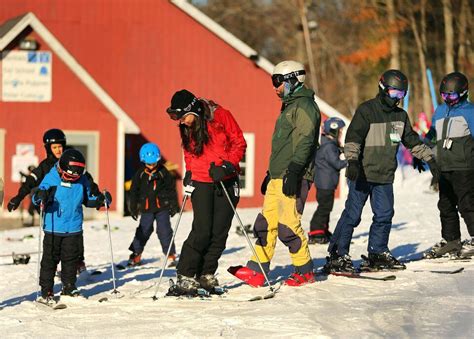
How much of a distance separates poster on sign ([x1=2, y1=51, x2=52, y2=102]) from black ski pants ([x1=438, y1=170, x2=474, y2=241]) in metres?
13.9

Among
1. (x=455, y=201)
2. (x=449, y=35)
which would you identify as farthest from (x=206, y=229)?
(x=449, y=35)

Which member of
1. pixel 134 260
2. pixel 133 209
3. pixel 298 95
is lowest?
pixel 134 260

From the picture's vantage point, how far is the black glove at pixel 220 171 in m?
9.66

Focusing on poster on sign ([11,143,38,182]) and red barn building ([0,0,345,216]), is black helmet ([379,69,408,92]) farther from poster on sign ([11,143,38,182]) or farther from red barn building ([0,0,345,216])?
red barn building ([0,0,345,216])

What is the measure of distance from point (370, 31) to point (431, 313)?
114 ft

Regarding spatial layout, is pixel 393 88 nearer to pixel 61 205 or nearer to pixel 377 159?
pixel 377 159

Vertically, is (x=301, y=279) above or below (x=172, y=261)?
above

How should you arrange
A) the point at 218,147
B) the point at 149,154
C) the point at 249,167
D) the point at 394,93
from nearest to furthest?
1. the point at 218,147
2. the point at 394,93
3. the point at 149,154
4. the point at 249,167

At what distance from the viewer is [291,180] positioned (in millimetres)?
9820

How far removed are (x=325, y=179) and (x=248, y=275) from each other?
222 inches

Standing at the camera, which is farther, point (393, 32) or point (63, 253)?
point (393, 32)

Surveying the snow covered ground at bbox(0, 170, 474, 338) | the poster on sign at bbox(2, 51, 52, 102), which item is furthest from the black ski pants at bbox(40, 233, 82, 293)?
the poster on sign at bbox(2, 51, 52, 102)

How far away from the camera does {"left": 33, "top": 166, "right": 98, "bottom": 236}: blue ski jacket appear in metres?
10.5

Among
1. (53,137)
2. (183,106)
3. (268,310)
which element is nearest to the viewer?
(268,310)
